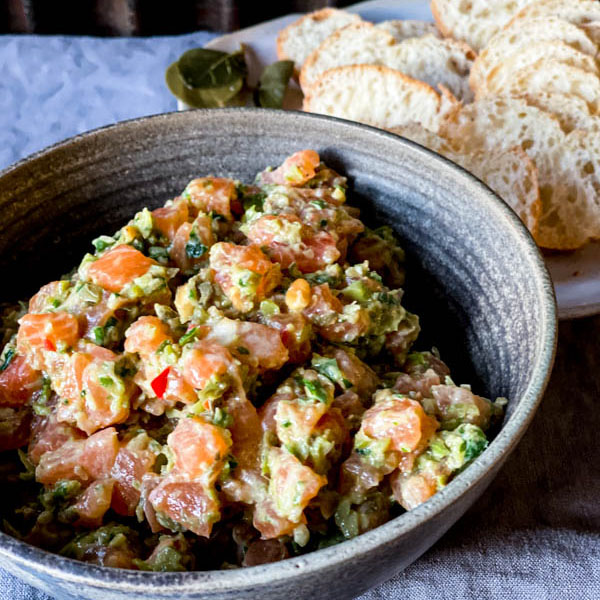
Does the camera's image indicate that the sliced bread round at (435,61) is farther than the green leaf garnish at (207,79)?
Yes

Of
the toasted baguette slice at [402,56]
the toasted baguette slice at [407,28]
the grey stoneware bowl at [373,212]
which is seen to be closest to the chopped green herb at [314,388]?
the grey stoneware bowl at [373,212]

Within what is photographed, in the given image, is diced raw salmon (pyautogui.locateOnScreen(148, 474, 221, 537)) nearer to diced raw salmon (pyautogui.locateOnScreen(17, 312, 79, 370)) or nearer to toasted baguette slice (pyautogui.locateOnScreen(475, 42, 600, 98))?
Result: diced raw salmon (pyautogui.locateOnScreen(17, 312, 79, 370))

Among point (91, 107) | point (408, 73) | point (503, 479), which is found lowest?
point (503, 479)

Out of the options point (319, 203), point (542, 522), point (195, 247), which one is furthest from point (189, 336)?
point (542, 522)

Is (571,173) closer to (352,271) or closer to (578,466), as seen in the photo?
(578,466)

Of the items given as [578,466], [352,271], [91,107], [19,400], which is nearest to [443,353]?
[352,271]

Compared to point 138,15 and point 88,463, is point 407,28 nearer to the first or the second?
point 138,15

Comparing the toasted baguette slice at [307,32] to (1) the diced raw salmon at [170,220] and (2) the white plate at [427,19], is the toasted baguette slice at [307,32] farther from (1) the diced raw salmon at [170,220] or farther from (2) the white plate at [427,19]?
(1) the diced raw salmon at [170,220]
